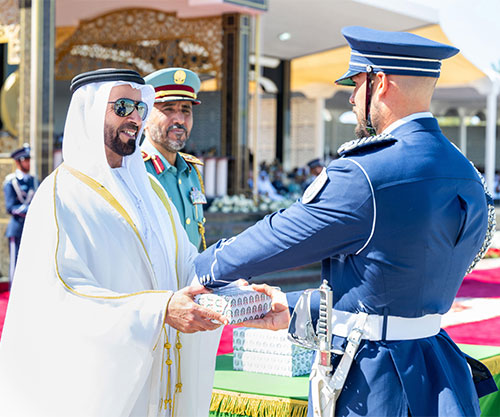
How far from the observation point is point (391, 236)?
5.98ft

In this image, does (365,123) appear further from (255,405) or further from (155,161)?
(155,161)

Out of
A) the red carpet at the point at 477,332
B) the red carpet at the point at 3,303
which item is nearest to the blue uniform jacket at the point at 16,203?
the red carpet at the point at 3,303

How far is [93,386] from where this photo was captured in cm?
223

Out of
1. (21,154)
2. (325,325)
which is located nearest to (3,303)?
(21,154)

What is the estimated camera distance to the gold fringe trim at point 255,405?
2965 mm

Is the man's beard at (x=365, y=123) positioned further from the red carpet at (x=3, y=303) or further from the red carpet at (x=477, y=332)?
the red carpet at (x=3, y=303)

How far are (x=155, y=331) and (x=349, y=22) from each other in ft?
40.5

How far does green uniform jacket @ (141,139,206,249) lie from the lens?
371cm

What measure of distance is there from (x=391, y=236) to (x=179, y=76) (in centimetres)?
234

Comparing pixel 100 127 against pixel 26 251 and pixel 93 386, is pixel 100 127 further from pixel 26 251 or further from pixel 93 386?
pixel 93 386

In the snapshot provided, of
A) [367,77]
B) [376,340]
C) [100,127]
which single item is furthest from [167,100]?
[376,340]

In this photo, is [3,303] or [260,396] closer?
[260,396]

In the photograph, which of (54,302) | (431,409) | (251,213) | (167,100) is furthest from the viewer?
(251,213)

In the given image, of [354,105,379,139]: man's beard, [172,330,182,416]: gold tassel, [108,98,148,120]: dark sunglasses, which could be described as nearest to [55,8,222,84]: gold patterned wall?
[108,98,148,120]: dark sunglasses
